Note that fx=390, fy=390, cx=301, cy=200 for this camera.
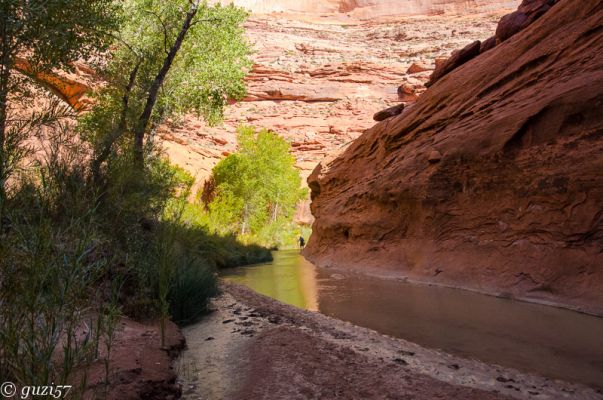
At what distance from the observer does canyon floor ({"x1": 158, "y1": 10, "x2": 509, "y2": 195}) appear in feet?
153

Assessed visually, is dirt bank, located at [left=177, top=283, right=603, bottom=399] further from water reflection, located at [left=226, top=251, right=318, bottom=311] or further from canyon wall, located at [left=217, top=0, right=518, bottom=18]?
canyon wall, located at [left=217, top=0, right=518, bottom=18]

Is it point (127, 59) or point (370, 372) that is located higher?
point (127, 59)

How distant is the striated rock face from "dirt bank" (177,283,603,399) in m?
3.73

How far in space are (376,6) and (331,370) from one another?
94.5m

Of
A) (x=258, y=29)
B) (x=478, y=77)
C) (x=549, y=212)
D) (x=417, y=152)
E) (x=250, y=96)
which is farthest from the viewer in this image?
(x=258, y=29)

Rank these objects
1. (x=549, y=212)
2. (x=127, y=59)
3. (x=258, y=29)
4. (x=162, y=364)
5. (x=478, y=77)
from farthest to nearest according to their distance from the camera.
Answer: (x=258, y=29), (x=127, y=59), (x=478, y=77), (x=549, y=212), (x=162, y=364)

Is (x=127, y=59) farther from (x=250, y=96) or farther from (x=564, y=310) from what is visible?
(x=250, y=96)

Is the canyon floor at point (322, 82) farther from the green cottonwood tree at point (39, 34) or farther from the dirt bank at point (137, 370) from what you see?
the dirt bank at point (137, 370)

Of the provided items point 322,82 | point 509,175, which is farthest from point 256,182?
point 322,82

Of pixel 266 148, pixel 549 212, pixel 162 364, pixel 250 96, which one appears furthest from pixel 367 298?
pixel 250 96

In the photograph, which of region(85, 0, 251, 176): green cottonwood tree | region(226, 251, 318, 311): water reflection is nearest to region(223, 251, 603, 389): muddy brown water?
region(226, 251, 318, 311): water reflection

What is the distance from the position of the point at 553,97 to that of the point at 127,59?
→ 13744 mm

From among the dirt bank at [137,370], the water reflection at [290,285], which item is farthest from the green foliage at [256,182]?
the dirt bank at [137,370]

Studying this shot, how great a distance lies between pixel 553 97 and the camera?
8.36m
